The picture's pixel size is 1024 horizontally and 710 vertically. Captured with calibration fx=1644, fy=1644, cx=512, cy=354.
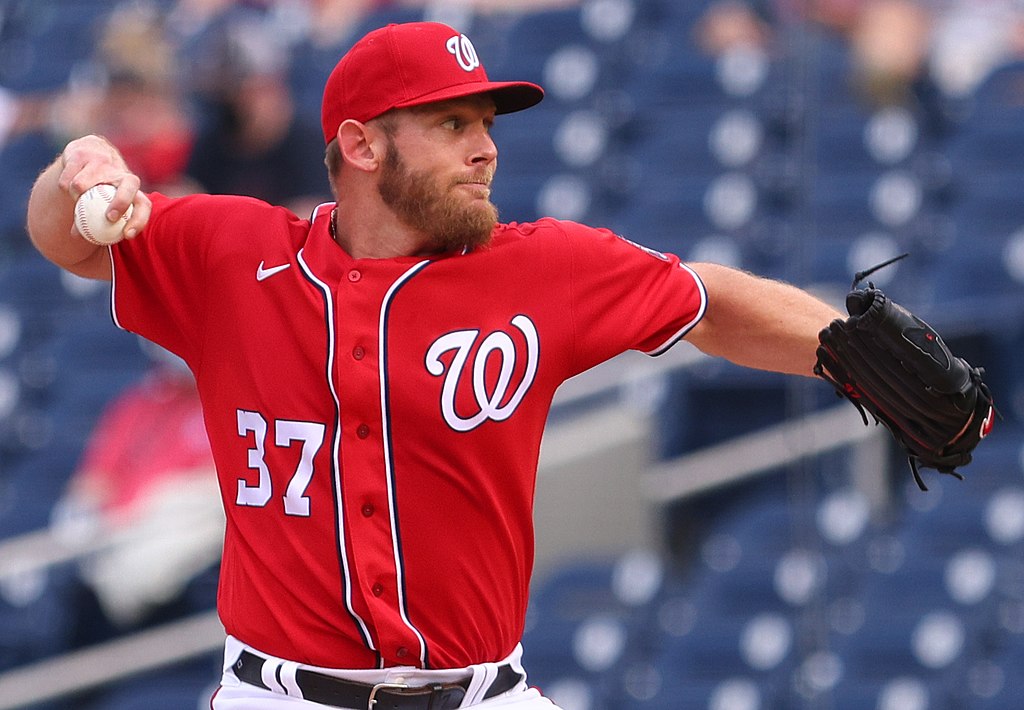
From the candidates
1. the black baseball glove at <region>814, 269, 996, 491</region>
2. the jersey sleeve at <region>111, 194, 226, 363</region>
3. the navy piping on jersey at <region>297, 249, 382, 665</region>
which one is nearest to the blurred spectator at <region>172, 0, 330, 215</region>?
the jersey sleeve at <region>111, 194, 226, 363</region>

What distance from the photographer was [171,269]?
8.68ft

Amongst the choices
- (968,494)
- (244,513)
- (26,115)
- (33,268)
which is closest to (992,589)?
(968,494)

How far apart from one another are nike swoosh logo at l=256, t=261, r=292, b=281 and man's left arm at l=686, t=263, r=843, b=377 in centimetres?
66

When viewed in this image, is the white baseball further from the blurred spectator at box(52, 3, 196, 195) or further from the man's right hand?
the blurred spectator at box(52, 3, 196, 195)

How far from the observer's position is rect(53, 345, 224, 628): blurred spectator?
16.2 feet

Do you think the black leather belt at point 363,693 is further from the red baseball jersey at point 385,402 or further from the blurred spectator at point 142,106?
the blurred spectator at point 142,106

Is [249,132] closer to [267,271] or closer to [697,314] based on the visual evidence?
[267,271]

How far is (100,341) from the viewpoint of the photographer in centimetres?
621

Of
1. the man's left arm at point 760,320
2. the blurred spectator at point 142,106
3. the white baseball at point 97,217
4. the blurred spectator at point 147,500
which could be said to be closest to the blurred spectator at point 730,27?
the blurred spectator at point 142,106

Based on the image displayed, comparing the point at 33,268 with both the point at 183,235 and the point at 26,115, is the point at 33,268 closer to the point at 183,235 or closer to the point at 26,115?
the point at 26,115

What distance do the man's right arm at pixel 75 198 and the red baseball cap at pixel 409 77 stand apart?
36 cm

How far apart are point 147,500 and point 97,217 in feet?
9.47

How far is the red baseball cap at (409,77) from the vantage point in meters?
2.53

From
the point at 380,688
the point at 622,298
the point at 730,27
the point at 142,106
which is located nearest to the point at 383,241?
the point at 622,298
